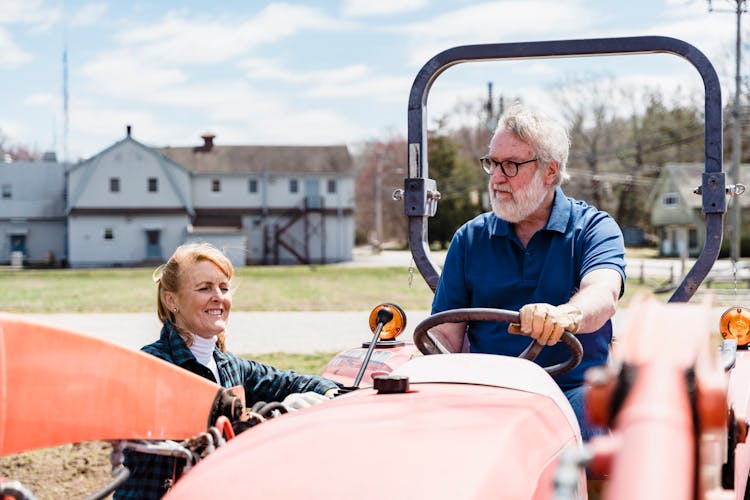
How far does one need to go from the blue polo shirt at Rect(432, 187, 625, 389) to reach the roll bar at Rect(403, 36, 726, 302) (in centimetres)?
47

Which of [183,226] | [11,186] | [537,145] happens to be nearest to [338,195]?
[183,226]

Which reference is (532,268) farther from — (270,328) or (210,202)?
(210,202)

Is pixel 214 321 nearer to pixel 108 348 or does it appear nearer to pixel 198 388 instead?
pixel 198 388

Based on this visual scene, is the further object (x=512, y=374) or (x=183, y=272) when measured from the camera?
(x=183, y=272)

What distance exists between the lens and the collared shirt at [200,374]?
2449 millimetres

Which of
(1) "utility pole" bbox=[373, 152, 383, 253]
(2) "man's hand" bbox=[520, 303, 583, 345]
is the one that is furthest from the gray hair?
(1) "utility pole" bbox=[373, 152, 383, 253]

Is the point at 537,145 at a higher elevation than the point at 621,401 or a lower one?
higher

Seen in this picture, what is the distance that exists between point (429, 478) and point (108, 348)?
644 mm

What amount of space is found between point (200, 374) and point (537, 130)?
57.0 inches

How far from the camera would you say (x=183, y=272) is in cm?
301

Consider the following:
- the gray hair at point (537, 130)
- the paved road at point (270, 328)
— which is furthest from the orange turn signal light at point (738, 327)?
the paved road at point (270, 328)

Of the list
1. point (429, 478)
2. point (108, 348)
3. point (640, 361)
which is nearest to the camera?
point (640, 361)

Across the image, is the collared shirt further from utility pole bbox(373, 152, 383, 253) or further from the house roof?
utility pole bbox(373, 152, 383, 253)

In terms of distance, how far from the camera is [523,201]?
10.5 ft
